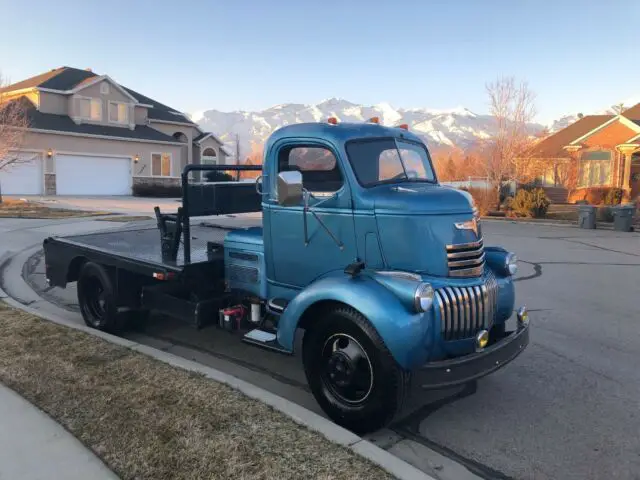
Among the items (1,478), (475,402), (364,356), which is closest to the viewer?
(1,478)

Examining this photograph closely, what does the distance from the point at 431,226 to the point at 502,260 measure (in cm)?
126

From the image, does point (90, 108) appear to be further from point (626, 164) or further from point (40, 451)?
point (40, 451)

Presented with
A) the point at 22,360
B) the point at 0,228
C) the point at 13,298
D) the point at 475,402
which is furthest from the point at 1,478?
the point at 0,228

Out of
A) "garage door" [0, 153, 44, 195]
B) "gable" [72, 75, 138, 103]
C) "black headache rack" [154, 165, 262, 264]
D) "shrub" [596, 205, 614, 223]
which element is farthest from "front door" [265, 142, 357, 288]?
"gable" [72, 75, 138, 103]

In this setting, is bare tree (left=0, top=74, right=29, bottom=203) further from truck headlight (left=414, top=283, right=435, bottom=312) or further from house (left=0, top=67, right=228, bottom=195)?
truck headlight (left=414, top=283, right=435, bottom=312)

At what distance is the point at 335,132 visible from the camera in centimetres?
461

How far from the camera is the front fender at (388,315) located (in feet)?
12.1

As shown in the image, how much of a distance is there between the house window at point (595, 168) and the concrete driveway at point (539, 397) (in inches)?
1096

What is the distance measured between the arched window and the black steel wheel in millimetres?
37174

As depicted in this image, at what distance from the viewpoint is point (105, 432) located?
3699 mm

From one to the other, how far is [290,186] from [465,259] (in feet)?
4.82

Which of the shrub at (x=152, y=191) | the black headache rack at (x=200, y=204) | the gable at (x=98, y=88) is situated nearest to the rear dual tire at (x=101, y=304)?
the black headache rack at (x=200, y=204)

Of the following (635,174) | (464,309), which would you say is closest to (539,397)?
(464,309)

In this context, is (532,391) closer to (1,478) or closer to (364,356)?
(364,356)
